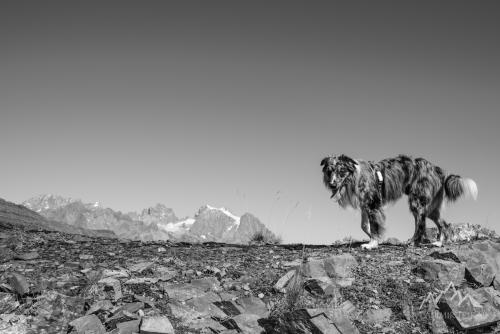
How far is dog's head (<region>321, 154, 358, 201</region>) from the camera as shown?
41.3 ft

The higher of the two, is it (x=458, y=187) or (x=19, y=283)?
(x=458, y=187)

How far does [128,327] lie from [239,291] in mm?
1952

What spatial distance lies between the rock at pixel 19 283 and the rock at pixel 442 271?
21.3ft

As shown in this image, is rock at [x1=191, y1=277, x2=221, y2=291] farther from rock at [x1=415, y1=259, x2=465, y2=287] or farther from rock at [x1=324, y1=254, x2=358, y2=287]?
rock at [x1=415, y1=259, x2=465, y2=287]

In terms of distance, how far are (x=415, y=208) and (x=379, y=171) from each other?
4.90 feet

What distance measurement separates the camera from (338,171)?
1261 centimetres

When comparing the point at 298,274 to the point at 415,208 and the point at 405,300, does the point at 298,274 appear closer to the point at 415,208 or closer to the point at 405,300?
the point at 405,300

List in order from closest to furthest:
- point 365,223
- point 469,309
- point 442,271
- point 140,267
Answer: point 469,309 → point 140,267 → point 442,271 → point 365,223

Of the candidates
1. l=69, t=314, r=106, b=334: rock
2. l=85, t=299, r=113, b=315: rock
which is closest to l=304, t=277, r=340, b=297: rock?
l=85, t=299, r=113, b=315: rock

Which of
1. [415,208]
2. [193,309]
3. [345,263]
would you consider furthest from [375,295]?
[415,208]

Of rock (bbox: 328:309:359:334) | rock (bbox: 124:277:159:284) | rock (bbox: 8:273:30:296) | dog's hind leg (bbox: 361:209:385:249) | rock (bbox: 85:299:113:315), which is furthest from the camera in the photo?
dog's hind leg (bbox: 361:209:385:249)

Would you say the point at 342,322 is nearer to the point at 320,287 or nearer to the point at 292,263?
the point at 320,287

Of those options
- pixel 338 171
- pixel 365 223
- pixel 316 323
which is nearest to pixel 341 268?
pixel 316 323

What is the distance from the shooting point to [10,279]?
252 inches
